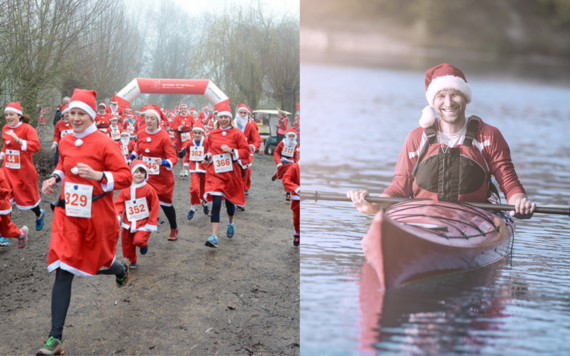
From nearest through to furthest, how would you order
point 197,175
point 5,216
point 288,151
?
1. point 5,216
2. point 197,175
3. point 288,151

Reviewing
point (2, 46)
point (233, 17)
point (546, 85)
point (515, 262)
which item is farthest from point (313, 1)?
point (233, 17)

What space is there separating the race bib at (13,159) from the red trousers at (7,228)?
49.9 inches

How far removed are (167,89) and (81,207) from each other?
50.7ft

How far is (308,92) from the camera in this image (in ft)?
9.70

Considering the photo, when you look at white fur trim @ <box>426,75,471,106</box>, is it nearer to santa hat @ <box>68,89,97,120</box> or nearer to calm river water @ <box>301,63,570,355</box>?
calm river water @ <box>301,63,570,355</box>

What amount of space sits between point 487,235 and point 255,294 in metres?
2.96

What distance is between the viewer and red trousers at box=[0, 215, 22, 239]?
6.10 meters

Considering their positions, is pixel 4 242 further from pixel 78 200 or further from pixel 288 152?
pixel 288 152

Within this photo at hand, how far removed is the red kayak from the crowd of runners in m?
2.05

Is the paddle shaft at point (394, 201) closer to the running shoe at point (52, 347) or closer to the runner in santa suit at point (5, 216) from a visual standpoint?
the running shoe at point (52, 347)

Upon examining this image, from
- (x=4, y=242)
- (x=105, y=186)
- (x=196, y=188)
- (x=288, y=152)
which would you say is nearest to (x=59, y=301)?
(x=105, y=186)

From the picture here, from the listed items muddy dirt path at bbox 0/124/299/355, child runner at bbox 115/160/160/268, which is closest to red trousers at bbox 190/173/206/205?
muddy dirt path at bbox 0/124/299/355

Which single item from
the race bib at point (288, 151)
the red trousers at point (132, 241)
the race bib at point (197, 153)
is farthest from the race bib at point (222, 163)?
the race bib at point (288, 151)

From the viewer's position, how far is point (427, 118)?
8.97ft
